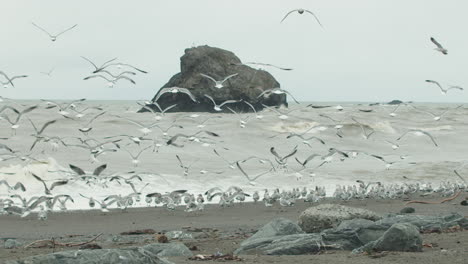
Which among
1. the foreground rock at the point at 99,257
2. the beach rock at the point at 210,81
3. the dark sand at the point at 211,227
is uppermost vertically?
the foreground rock at the point at 99,257

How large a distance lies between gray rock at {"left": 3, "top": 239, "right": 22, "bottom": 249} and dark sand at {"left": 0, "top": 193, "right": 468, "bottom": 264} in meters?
0.13

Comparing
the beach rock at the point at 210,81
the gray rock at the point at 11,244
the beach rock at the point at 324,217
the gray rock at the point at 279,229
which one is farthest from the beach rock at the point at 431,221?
the beach rock at the point at 210,81

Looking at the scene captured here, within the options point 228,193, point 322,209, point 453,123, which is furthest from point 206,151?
point 453,123

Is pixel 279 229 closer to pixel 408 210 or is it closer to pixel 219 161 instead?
pixel 408 210

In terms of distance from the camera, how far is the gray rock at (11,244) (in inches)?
377

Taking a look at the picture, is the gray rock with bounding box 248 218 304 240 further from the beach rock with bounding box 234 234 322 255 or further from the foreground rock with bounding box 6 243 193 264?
the foreground rock with bounding box 6 243 193 264

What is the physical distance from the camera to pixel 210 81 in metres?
58.0

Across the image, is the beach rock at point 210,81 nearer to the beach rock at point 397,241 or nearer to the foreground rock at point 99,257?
the beach rock at point 397,241

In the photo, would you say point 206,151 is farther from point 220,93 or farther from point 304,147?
point 220,93

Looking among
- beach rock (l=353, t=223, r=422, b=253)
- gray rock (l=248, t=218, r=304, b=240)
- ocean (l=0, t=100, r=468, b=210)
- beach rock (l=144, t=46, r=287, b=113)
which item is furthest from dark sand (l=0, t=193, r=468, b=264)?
beach rock (l=144, t=46, r=287, b=113)

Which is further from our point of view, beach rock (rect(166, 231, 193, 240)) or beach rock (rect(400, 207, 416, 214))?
beach rock (rect(400, 207, 416, 214))

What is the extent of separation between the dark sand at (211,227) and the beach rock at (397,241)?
5.2 inches

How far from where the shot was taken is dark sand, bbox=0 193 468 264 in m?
7.49

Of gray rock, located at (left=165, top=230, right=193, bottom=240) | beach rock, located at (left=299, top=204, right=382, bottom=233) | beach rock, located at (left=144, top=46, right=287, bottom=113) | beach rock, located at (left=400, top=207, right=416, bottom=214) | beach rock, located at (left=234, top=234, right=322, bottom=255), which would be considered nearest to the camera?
beach rock, located at (left=234, top=234, right=322, bottom=255)
